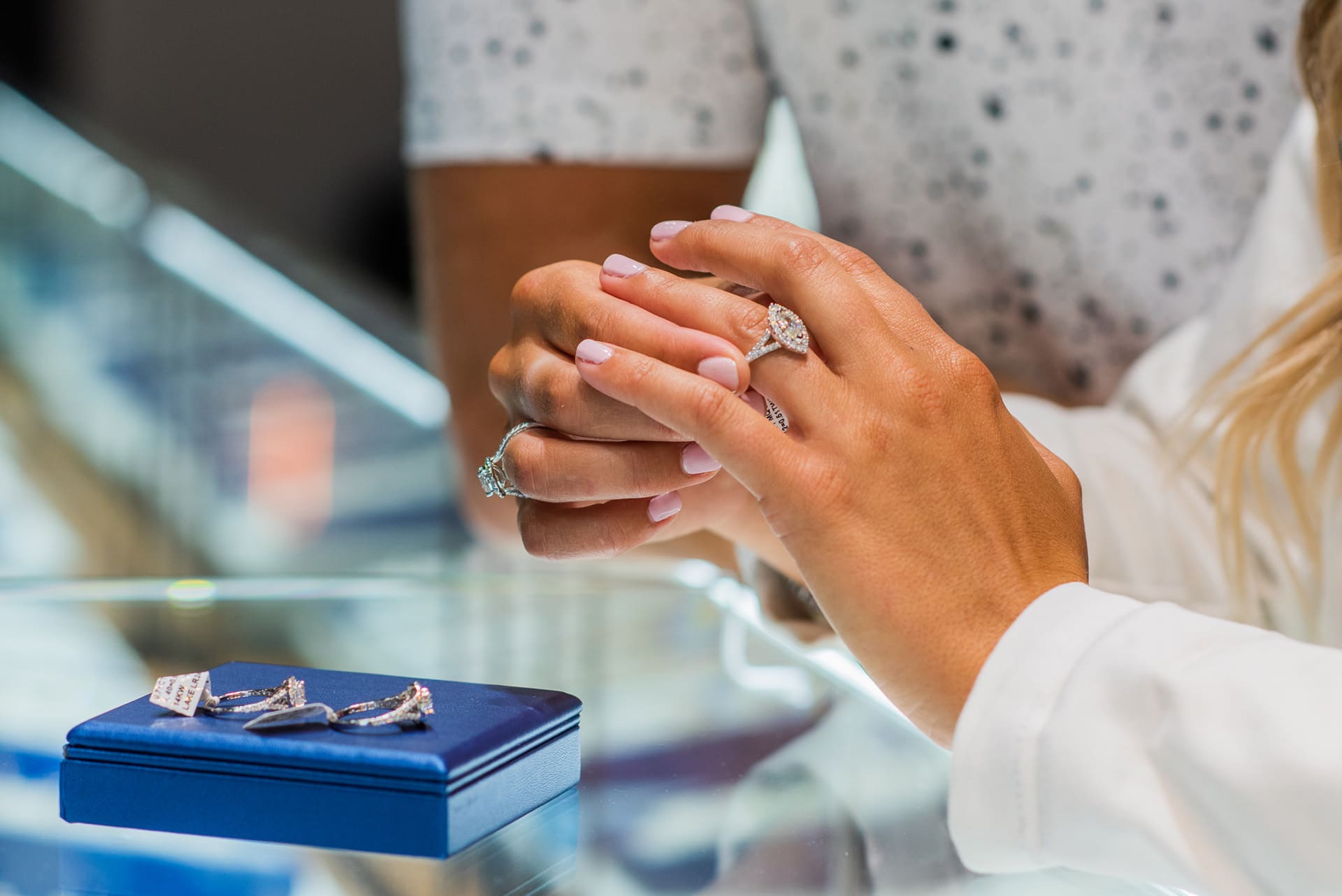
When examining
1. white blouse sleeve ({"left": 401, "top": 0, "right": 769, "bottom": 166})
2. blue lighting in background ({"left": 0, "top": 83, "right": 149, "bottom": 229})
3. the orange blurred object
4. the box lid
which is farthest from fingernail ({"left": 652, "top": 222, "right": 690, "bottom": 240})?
blue lighting in background ({"left": 0, "top": 83, "right": 149, "bottom": 229})

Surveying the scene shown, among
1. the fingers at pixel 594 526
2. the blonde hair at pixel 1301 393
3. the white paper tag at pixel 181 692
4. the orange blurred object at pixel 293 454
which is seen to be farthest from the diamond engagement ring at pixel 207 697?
the orange blurred object at pixel 293 454

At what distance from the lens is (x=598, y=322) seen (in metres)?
0.42

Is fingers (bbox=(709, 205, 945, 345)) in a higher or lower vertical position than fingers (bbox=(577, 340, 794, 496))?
higher

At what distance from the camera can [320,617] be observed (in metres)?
0.60

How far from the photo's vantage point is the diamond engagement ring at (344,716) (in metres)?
0.34

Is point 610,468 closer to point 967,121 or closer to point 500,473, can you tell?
point 500,473

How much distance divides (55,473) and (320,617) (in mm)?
1709

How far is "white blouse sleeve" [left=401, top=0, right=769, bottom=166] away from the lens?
812mm

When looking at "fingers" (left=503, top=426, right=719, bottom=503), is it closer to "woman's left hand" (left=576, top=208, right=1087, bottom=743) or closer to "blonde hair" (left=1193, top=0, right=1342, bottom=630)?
"woman's left hand" (left=576, top=208, right=1087, bottom=743)

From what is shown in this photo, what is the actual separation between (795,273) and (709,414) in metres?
0.05

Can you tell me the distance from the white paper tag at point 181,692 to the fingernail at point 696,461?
0.55 ft

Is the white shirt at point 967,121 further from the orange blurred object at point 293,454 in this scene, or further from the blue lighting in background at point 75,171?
the blue lighting in background at point 75,171

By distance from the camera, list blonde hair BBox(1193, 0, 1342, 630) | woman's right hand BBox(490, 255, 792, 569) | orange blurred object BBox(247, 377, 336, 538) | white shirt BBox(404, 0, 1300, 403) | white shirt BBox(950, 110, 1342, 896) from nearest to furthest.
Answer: white shirt BBox(950, 110, 1342, 896), woman's right hand BBox(490, 255, 792, 569), blonde hair BBox(1193, 0, 1342, 630), white shirt BBox(404, 0, 1300, 403), orange blurred object BBox(247, 377, 336, 538)

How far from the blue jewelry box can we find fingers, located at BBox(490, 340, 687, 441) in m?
0.10
